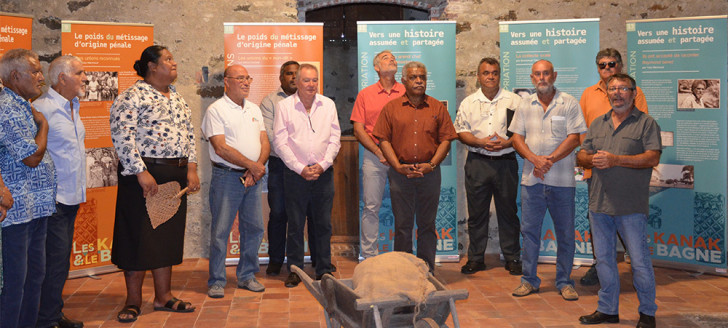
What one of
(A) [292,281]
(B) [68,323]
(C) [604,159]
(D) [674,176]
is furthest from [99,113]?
(D) [674,176]

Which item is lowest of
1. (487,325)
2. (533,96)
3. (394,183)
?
(487,325)

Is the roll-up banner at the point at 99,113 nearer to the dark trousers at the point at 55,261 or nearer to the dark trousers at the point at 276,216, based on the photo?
the dark trousers at the point at 276,216

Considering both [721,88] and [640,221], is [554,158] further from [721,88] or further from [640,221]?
[721,88]

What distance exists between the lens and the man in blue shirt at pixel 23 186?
3.46 meters

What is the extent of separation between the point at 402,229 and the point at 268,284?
4.11 feet

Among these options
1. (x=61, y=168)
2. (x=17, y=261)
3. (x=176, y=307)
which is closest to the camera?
(x=17, y=261)

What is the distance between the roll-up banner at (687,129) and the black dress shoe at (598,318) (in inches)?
75.4

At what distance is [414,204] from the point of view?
17.5ft

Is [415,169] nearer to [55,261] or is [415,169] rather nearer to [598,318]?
[598,318]

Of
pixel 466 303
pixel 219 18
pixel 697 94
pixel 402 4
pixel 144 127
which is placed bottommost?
pixel 466 303

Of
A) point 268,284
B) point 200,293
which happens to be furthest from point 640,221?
point 200,293

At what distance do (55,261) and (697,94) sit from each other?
17.7 ft

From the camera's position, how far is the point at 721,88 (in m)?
5.70

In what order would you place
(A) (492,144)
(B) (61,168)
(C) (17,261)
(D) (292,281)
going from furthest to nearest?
1. (A) (492,144)
2. (D) (292,281)
3. (B) (61,168)
4. (C) (17,261)
